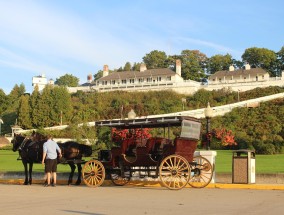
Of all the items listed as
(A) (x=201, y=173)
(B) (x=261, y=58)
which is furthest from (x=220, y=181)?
(B) (x=261, y=58)

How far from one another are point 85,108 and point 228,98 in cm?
2507

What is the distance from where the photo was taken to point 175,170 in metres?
14.5

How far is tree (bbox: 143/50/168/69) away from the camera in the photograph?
5015 inches

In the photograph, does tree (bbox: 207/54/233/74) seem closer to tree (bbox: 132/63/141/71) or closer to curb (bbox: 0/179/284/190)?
tree (bbox: 132/63/141/71)

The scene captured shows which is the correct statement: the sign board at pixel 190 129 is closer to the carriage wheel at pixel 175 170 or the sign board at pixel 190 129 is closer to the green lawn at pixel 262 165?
the carriage wheel at pixel 175 170

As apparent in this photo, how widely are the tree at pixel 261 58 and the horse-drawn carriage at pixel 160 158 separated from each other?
99993 millimetres

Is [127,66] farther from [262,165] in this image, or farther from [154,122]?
[154,122]

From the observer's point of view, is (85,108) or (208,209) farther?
(85,108)

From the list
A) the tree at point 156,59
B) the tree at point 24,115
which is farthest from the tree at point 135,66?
the tree at point 24,115

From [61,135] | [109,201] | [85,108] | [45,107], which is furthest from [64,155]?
[85,108]

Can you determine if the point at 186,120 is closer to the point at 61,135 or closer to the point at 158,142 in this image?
the point at 158,142

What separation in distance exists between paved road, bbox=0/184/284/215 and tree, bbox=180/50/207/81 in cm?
9797

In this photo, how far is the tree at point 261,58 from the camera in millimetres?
111750

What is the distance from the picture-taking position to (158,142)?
1540cm
